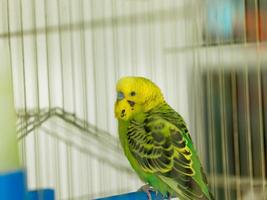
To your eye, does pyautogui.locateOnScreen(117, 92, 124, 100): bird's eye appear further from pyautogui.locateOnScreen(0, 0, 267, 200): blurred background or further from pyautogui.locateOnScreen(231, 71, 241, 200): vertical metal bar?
pyautogui.locateOnScreen(231, 71, 241, 200): vertical metal bar

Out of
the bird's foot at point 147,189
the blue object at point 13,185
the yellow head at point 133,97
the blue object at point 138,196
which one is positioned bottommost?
the blue object at point 138,196

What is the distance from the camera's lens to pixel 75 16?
0.52 metres

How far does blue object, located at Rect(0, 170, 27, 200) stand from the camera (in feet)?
1.44

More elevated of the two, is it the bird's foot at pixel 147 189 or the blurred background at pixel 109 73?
the blurred background at pixel 109 73

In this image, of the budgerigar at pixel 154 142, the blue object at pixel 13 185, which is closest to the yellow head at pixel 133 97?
the budgerigar at pixel 154 142

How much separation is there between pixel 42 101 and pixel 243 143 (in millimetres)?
200

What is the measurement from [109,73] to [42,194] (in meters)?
0.12

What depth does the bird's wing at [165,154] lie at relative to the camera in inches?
19.1

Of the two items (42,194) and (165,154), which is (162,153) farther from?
(42,194)

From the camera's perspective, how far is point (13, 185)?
0.44 meters

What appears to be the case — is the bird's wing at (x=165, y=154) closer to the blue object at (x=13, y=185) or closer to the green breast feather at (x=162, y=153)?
the green breast feather at (x=162, y=153)

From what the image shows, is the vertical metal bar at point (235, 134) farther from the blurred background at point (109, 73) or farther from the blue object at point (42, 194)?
the blue object at point (42, 194)

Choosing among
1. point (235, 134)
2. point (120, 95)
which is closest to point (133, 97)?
point (120, 95)

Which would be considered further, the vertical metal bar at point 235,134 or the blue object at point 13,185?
the vertical metal bar at point 235,134
